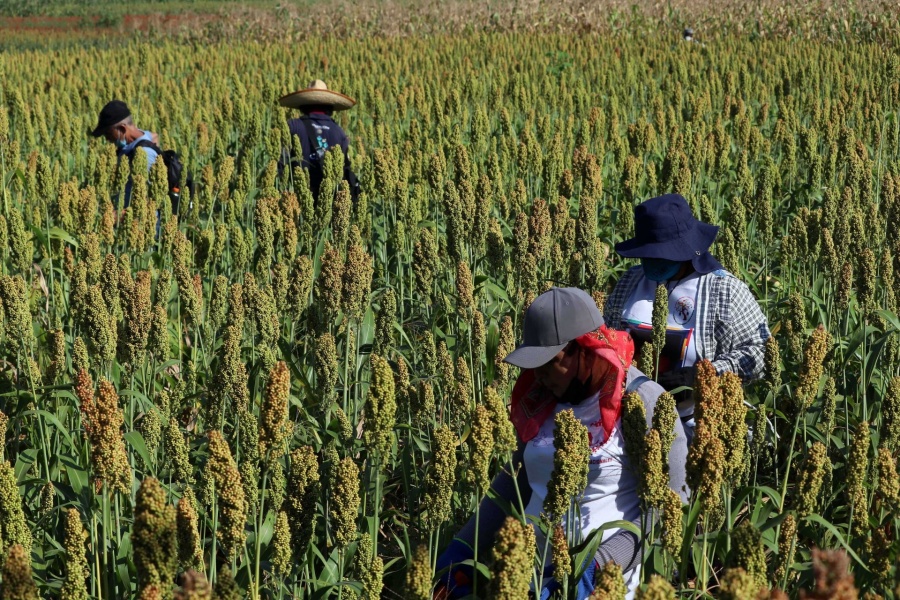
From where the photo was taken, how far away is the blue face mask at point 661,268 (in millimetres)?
4141

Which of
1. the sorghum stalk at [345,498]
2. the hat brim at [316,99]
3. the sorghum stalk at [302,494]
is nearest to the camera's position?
the sorghum stalk at [345,498]

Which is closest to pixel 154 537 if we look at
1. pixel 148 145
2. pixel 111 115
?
pixel 148 145

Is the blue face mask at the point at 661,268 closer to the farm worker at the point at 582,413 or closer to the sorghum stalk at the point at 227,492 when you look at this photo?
the farm worker at the point at 582,413

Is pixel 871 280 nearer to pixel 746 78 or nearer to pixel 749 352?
pixel 749 352

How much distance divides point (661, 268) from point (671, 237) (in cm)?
13

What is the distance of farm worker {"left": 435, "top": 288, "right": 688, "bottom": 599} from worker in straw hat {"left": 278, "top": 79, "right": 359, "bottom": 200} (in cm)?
455

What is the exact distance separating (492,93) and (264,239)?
25.8 ft

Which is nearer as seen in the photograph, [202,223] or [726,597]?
[726,597]

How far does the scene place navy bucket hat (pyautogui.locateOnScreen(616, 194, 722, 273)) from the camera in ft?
13.4

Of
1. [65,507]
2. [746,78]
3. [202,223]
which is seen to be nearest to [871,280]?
[65,507]

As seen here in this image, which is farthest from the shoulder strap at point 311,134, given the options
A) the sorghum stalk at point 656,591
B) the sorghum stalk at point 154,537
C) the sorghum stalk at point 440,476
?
the sorghum stalk at point 656,591

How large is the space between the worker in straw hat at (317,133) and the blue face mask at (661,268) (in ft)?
12.2

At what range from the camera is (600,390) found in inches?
125

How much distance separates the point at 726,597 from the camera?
1.57 metres
